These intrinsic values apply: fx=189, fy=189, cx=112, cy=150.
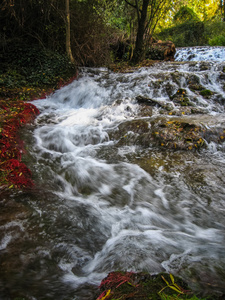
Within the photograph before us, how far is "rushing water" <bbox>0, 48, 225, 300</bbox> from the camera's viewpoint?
5.82 feet

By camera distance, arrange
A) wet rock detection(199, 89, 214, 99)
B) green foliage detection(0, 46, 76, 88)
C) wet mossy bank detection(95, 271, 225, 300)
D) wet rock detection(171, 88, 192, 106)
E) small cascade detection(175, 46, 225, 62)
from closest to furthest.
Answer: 1. wet mossy bank detection(95, 271, 225, 300)
2. wet rock detection(171, 88, 192, 106)
3. wet rock detection(199, 89, 214, 99)
4. green foliage detection(0, 46, 76, 88)
5. small cascade detection(175, 46, 225, 62)

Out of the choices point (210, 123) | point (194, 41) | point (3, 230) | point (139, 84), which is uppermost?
point (194, 41)

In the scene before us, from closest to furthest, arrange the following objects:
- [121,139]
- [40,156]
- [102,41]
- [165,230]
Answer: [165,230] < [40,156] < [121,139] < [102,41]

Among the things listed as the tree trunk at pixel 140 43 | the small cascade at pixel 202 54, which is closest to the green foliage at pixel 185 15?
the small cascade at pixel 202 54

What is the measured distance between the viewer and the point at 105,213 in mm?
2840

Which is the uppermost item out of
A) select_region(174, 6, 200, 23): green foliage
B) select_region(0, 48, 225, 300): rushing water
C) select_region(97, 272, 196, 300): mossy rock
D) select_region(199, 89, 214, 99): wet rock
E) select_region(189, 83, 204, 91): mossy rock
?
select_region(174, 6, 200, 23): green foliage

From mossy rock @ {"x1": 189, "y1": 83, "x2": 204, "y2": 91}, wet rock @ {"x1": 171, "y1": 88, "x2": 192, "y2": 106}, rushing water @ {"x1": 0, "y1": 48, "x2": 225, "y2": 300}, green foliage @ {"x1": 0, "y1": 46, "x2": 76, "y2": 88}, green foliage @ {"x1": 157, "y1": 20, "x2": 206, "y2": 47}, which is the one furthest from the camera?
green foliage @ {"x1": 157, "y1": 20, "x2": 206, "y2": 47}

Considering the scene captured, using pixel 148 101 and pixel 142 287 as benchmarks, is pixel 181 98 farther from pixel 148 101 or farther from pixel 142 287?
pixel 142 287

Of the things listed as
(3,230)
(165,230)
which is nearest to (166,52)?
(165,230)

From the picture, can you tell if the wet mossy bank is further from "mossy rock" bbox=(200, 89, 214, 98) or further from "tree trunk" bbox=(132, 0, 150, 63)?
"tree trunk" bbox=(132, 0, 150, 63)

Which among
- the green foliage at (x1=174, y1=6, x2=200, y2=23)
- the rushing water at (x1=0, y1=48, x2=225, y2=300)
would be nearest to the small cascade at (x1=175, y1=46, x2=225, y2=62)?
the green foliage at (x1=174, y1=6, x2=200, y2=23)

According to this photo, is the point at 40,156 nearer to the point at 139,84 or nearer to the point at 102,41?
the point at 139,84

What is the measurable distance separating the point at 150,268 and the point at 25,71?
30.0ft

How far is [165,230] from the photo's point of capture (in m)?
2.56
